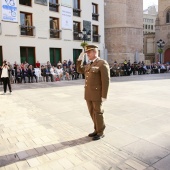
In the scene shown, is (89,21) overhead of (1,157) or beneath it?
overhead

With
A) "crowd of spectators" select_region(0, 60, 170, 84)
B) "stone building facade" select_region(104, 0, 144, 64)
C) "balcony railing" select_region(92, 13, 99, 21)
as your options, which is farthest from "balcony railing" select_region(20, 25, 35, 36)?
"stone building facade" select_region(104, 0, 144, 64)

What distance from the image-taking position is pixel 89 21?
24125 mm

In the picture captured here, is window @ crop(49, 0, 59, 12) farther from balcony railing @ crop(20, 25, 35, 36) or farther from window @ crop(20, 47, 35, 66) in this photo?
window @ crop(20, 47, 35, 66)

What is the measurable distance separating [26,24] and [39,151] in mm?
17513

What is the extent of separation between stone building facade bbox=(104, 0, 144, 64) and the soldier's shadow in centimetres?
2484

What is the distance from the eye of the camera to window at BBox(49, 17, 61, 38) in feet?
68.9

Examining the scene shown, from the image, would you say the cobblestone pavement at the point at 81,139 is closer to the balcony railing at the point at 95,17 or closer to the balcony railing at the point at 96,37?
the balcony railing at the point at 96,37

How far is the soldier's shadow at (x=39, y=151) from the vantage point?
339 centimetres

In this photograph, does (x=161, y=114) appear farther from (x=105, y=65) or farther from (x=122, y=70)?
(x=122, y=70)

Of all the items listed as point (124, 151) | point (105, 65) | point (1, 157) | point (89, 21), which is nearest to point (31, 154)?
point (1, 157)

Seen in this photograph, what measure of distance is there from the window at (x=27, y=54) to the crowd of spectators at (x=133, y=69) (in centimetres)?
724

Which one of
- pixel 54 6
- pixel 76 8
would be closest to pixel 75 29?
pixel 76 8

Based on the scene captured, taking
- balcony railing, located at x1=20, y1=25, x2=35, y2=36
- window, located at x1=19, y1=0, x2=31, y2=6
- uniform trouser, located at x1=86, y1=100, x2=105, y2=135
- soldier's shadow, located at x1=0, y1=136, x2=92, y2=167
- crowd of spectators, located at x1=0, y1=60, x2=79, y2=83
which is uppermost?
window, located at x1=19, y1=0, x2=31, y2=6

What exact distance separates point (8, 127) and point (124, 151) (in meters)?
2.76
